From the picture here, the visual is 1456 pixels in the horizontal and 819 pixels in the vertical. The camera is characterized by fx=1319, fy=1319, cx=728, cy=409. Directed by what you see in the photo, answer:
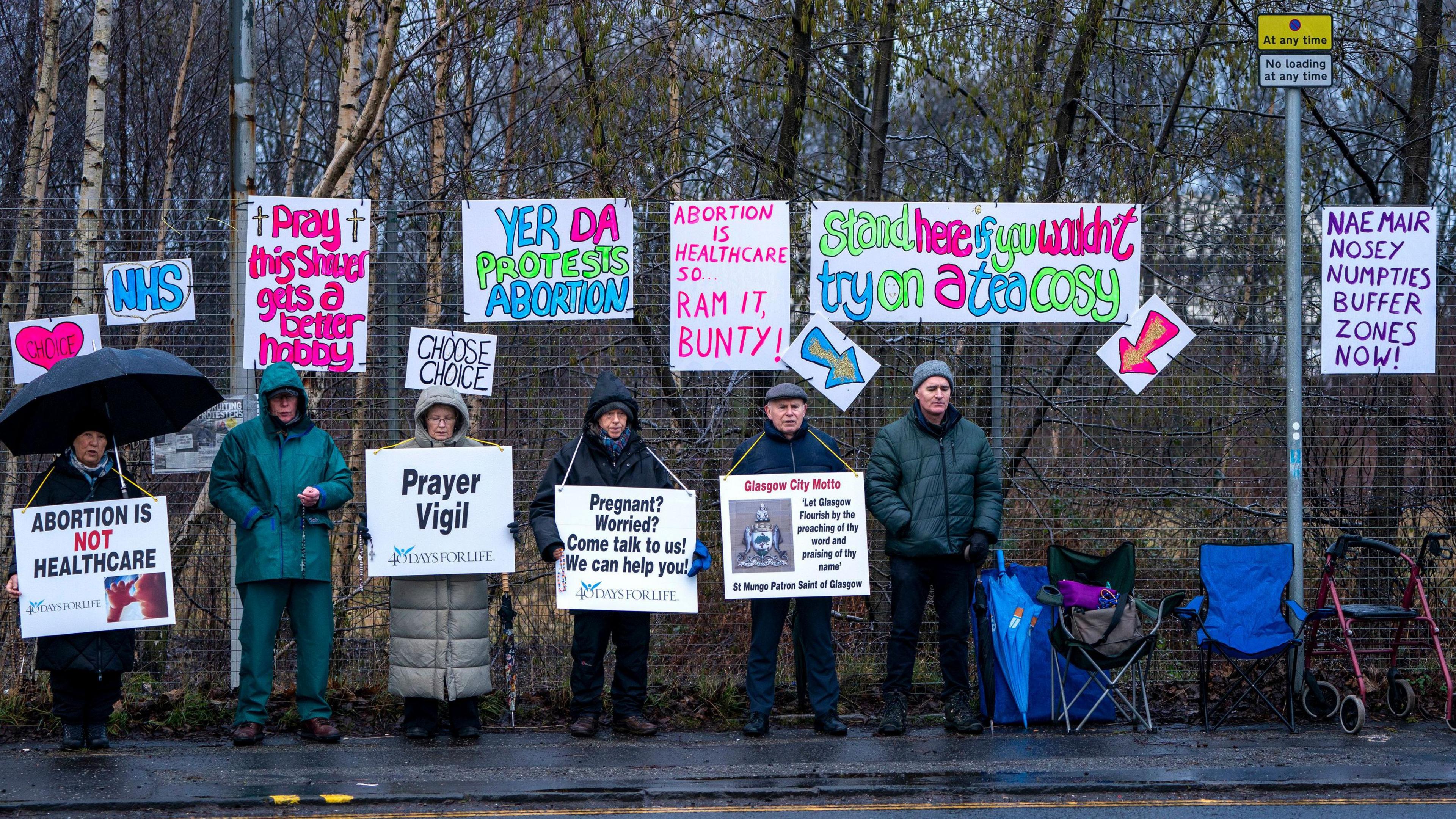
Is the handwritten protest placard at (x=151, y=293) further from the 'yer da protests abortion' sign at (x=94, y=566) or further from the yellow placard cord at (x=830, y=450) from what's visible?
the yellow placard cord at (x=830, y=450)

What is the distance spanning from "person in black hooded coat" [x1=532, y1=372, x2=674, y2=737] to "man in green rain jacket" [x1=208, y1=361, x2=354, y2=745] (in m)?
1.17

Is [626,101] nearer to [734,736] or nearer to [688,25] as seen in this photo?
[688,25]

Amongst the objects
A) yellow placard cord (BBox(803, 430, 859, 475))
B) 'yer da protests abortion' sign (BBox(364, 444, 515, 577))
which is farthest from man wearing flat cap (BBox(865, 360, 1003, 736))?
'yer da protests abortion' sign (BBox(364, 444, 515, 577))

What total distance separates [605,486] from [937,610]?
2.03 meters

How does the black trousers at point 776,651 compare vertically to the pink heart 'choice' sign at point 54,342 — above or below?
below

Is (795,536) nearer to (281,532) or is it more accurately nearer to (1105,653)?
(1105,653)

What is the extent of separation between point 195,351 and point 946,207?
15.7 ft

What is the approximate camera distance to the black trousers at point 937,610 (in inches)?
292

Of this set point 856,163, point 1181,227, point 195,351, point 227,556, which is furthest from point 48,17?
point 1181,227

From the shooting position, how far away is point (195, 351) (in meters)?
8.19

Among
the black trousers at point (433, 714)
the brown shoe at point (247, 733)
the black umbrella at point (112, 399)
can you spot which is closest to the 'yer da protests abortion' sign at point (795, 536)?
the black trousers at point (433, 714)

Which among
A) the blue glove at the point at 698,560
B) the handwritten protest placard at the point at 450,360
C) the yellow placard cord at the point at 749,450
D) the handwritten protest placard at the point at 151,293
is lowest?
the blue glove at the point at 698,560

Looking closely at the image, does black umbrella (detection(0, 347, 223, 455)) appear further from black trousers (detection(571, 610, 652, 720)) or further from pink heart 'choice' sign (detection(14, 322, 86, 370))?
black trousers (detection(571, 610, 652, 720))

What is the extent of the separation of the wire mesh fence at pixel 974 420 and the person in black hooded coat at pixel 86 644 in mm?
1062
